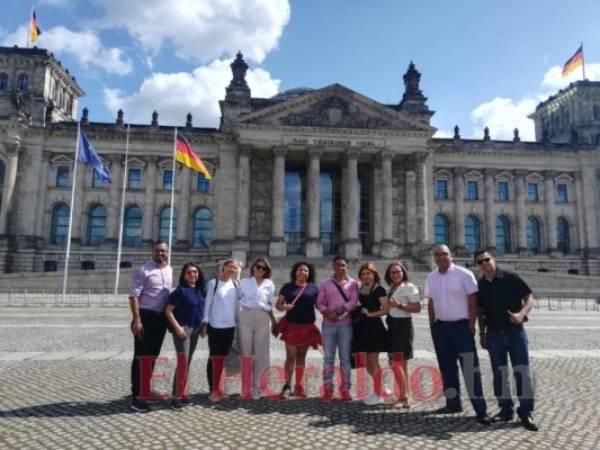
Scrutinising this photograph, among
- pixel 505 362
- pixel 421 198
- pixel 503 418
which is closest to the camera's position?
pixel 503 418

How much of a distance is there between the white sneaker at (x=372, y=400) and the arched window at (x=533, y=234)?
4920cm

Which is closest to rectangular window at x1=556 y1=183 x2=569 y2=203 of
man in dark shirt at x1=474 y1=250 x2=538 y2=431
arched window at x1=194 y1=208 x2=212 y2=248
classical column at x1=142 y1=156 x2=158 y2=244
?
arched window at x1=194 y1=208 x2=212 y2=248

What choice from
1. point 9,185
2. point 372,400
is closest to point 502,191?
point 372,400

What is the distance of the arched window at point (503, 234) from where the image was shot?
49.0 metres

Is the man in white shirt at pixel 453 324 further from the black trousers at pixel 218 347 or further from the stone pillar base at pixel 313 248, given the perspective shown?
the stone pillar base at pixel 313 248

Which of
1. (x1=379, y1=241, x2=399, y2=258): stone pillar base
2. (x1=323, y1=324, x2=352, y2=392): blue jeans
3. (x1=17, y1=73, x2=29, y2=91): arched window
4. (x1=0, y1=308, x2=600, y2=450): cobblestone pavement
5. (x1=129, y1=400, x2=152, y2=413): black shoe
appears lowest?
(x1=0, y1=308, x2=600, y2=450): cobblestone pavement

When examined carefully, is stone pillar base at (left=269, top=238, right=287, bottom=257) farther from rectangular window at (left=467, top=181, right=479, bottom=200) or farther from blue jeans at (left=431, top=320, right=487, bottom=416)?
blue jeans at (left=431, top=320, right=487, bottom=416)

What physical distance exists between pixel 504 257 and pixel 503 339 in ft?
151

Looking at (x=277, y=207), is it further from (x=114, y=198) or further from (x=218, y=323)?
(x=218, y=323)

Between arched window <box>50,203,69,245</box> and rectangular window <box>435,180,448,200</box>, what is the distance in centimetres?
3922

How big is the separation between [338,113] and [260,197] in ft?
38.1

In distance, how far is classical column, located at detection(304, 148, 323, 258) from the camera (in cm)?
4075

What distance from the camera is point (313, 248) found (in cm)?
4072

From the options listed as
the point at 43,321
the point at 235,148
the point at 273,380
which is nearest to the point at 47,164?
the point at 235,148
